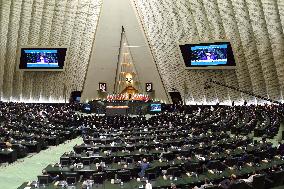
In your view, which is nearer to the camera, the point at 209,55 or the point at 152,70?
the point at 209,55

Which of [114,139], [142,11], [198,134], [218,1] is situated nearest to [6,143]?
[114,139]

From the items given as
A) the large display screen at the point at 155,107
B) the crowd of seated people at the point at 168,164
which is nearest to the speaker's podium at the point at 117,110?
the large display screen at the point at 155,107

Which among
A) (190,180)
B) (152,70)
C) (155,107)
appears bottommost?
(190,180)

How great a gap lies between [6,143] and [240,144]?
10.8 meters

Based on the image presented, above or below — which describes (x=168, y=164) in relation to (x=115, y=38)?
below

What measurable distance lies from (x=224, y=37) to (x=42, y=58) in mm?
21141

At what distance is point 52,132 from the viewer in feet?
81.8

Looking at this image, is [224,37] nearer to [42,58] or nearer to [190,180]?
[42,58]

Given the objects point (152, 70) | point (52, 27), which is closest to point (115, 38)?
point (152, 70)

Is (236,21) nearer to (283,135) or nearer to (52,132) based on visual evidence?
(283,135)

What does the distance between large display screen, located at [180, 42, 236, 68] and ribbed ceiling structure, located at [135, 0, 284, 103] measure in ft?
2.65

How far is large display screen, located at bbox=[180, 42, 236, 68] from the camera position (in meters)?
41.6

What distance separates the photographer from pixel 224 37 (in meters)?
41.4

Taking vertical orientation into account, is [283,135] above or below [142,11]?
below
